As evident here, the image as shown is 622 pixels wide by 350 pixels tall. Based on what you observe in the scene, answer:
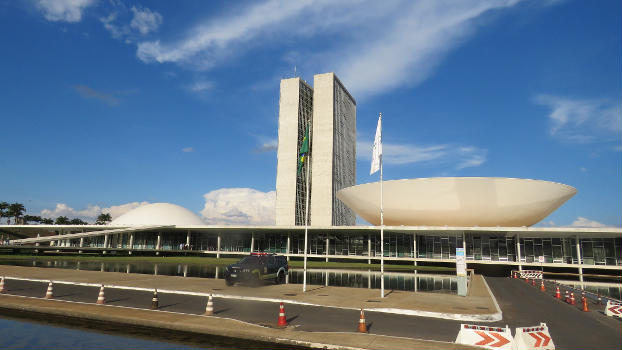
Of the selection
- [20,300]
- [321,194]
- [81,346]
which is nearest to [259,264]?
[20,300]

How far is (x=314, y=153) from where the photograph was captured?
Answer: 127 metres

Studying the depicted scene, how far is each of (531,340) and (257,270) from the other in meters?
16.6

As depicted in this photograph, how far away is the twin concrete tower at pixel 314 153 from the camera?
123m

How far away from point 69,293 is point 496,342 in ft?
59.2

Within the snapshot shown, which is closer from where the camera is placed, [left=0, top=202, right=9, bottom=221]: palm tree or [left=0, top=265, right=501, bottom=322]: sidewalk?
[left=0, top=265, right=501, bottom=322]: sidewalk

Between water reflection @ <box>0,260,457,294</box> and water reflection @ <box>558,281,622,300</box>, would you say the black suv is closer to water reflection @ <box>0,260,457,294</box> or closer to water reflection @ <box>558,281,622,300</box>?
water reflection @ <box>0,260,457,294</box>

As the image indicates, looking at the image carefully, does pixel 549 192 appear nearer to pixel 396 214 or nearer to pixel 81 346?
pixel 396 214

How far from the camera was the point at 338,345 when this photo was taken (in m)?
9.66

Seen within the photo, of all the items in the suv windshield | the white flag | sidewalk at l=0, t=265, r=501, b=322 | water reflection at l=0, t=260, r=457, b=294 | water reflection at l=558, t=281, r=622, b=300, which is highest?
the white flag

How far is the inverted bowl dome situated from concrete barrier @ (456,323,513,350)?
45.0 meters

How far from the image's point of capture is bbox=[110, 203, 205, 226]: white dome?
331 feet

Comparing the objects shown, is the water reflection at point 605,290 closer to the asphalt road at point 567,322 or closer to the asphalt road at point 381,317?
the asphalt road at point 567,322

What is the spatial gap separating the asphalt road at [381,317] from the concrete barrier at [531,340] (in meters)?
1.07

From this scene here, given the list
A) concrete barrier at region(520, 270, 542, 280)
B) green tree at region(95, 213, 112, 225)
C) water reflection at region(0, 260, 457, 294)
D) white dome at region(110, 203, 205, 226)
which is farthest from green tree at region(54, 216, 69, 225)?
concrete barrier at region(520, 270, 542, 280)
